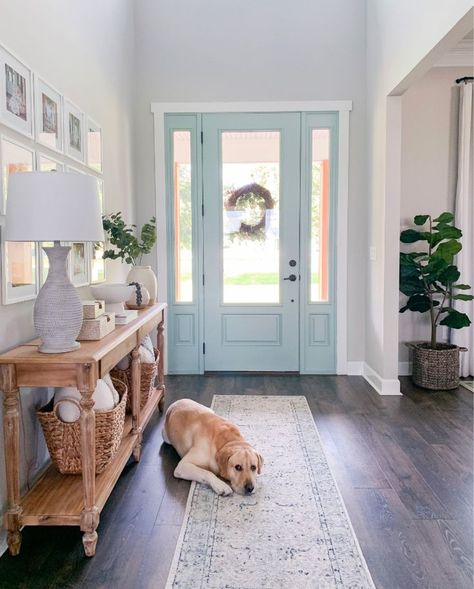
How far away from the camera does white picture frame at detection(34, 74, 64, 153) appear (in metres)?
2.29

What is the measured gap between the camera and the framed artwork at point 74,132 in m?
2.66

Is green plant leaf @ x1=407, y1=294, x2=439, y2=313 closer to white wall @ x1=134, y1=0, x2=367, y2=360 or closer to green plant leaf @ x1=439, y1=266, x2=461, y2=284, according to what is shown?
green plant leaf @ x1=439, y1=266, x2=461, y2=284

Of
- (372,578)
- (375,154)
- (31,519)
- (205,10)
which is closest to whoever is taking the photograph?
(372,578)

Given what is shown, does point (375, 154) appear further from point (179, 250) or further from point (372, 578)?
point (372, 578)

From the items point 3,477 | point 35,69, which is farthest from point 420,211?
point 3,477

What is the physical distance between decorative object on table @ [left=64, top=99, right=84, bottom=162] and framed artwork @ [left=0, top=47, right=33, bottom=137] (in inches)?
17.5

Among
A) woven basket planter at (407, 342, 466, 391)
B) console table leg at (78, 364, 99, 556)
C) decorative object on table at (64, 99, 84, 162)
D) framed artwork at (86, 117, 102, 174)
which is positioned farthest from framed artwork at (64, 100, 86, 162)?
woven basket planter at (407, 342, 466, 391)

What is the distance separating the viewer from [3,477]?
193cm

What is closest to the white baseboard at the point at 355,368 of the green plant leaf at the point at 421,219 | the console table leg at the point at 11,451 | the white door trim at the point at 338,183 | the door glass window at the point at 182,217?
the white door trim at the point at 338,183

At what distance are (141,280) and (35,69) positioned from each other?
1458mm

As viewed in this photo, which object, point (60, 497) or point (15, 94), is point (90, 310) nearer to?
point (60, 497)

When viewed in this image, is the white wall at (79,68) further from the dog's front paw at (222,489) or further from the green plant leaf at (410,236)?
the green plant leaf at (410,236)

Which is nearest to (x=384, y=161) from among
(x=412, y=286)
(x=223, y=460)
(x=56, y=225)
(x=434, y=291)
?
(x=412, y=286)

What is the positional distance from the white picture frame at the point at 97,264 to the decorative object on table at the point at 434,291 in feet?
7.93
